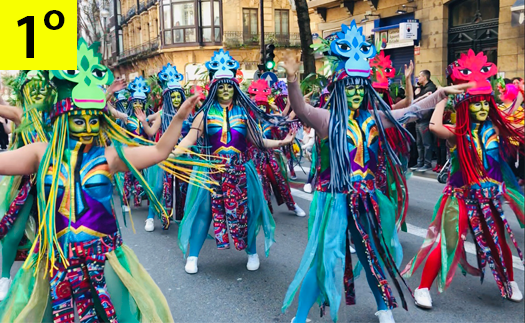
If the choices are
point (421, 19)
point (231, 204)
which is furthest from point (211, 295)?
point (421, 19)

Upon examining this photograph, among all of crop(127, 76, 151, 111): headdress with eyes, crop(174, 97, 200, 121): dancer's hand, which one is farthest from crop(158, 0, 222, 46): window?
crop(174, 97, 200, 121): dancer's hand

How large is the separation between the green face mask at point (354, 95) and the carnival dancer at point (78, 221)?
1.26m

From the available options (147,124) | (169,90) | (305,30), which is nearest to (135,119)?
(169,90)

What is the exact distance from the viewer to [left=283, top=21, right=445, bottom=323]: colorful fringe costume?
3621 millimetres

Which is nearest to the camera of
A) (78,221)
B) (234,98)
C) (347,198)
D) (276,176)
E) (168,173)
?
(78,221)

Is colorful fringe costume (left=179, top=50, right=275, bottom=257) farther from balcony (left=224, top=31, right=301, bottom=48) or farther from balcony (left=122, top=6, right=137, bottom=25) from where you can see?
balcony (left=122, top=6, right=137, bottom=25)

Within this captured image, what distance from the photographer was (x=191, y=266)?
527 centimetres

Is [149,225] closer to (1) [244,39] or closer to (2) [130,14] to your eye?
(1) [244,39]

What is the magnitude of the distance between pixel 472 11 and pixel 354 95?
1330cm

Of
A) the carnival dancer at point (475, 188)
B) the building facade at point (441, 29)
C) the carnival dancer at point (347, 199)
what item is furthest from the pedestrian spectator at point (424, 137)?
the carnival dancer at point (347, 199)

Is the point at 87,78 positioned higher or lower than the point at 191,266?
higher

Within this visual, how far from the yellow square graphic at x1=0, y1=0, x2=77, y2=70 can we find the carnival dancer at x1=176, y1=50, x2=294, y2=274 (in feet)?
6.13

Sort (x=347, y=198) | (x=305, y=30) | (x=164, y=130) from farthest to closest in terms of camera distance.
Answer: (x=305, y=30), (x=164, y=130), (x=347, y=198)

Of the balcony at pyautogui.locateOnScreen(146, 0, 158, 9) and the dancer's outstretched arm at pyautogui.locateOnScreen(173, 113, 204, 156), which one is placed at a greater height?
the balcony at pyautogui.locateOnScreen(146, 0, 158, 9)
